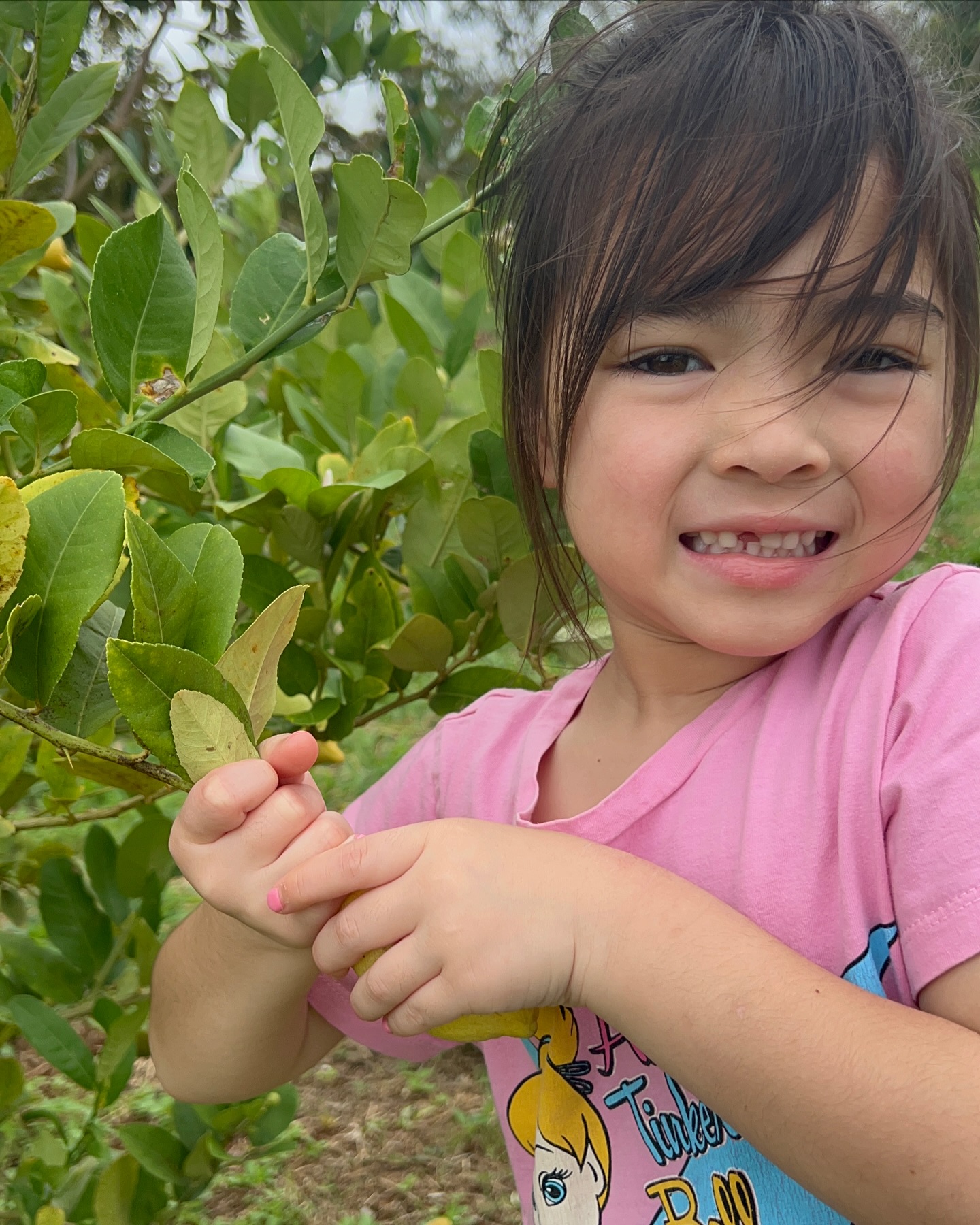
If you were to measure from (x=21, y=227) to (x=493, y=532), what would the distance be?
48 centimetres

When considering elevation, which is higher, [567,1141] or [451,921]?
[451,921]

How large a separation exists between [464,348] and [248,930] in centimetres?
72

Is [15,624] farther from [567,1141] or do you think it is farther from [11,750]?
[567,1141]

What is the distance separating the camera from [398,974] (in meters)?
0.71

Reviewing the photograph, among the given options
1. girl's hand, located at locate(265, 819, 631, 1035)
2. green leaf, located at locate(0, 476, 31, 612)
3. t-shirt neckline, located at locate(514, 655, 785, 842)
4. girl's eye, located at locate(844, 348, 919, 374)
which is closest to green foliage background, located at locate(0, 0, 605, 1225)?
green leaf, located at locate(0, 476, 31, 612)

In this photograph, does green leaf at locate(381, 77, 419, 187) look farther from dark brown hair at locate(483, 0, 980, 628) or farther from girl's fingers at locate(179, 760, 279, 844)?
girl's fingers at locate(179, 760, 279, 844)

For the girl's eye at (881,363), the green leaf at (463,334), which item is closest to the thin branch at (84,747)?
the girl's eye at (881,363)

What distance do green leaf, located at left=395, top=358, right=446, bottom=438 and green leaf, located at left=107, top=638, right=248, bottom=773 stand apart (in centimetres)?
66

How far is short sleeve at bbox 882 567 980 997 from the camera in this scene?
28.9 inches

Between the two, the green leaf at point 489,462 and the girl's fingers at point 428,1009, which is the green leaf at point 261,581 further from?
the girl's fingers at point 428,1009

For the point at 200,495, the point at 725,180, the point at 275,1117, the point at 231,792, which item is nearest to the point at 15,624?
the point at 231,792

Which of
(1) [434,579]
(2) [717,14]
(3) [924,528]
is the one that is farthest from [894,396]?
(1) [434,579]

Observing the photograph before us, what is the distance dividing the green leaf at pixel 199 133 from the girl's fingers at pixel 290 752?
712 millimetres

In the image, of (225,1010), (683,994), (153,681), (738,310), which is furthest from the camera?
(225,1010)
